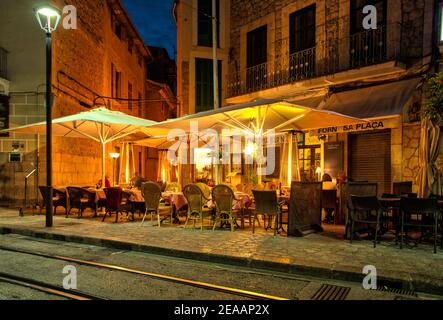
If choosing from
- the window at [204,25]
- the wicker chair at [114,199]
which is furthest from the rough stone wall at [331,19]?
the wicker chair at [114,199]

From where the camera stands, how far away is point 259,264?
19.9ft

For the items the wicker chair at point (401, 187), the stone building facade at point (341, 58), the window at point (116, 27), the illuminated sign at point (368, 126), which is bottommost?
the wicker chair at point (401, 187)

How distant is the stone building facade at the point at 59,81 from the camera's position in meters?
14.2

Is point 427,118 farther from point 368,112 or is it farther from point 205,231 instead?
point 205,231

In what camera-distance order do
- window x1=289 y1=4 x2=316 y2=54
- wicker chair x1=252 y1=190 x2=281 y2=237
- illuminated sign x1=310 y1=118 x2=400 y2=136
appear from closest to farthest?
wicker chair x1=252 y1=190 x2=281 y2=237
illuminated sign x1=310 y1=118 x2=400 y2=136
window x1=289 y1=4 x2=316 y2=54

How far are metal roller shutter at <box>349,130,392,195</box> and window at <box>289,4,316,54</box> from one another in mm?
4334

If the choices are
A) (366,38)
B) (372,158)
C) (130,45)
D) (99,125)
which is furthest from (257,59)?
(130,45)

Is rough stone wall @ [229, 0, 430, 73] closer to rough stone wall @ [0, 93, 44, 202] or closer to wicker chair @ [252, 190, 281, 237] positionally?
wicker chair @ [252, 190, 281, 237]

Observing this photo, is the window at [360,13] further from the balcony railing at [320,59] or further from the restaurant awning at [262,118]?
the restaurant awning at [262,118]

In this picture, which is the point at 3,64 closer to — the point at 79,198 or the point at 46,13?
the point at 46,13

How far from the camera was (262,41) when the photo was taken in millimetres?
16531

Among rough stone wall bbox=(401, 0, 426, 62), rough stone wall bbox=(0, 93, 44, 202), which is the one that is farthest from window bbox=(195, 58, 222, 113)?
rough stone wall bbox=(401, 0, 426, 62)

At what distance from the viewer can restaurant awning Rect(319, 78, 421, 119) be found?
10.4 meters

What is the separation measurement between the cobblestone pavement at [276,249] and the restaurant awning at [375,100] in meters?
3.83
